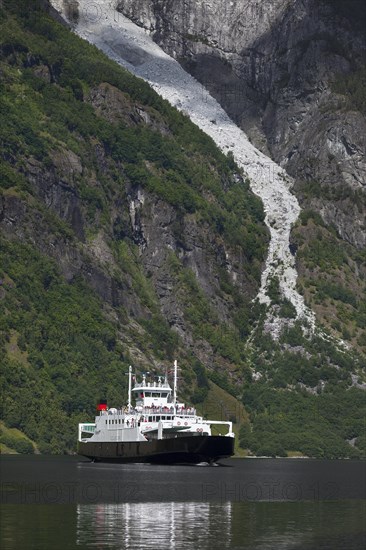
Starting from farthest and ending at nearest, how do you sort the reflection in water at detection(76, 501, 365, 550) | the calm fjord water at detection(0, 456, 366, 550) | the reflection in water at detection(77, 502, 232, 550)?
the reflection in water at detection(76, 501, 365, 550), the reflection in water at detection(77, 502, 232, 550), the calm fjord water at detection(0, 456, 366, 550)

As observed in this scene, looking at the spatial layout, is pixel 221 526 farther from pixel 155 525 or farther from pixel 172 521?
pixel 155 525

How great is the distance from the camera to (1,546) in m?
134

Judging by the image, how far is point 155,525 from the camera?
15700 centimetres

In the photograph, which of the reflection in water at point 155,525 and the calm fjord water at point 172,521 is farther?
the reflection in water at point 155,525

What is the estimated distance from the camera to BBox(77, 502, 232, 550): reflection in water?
465 ft

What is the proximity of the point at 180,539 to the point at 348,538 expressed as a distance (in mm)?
16618

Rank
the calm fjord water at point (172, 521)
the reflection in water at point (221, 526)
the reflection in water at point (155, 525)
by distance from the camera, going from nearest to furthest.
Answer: the calm fjord water at point (172, 521) < the reflection in water at point (155, 525) < the reflection in water at point (221, 526)

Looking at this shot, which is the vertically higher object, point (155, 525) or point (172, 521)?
point (155, 525)

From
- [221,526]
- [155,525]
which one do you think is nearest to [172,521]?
[155,525]

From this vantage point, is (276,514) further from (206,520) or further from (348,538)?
(348,538)

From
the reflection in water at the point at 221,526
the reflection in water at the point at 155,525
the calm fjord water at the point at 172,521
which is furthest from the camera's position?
the reflection in water at the point at 221,526

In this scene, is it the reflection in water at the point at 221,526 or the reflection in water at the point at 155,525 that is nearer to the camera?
the reflection in water at the point at 155,525

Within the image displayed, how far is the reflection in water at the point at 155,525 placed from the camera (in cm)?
14162

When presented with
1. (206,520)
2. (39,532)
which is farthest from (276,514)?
(39,532)
